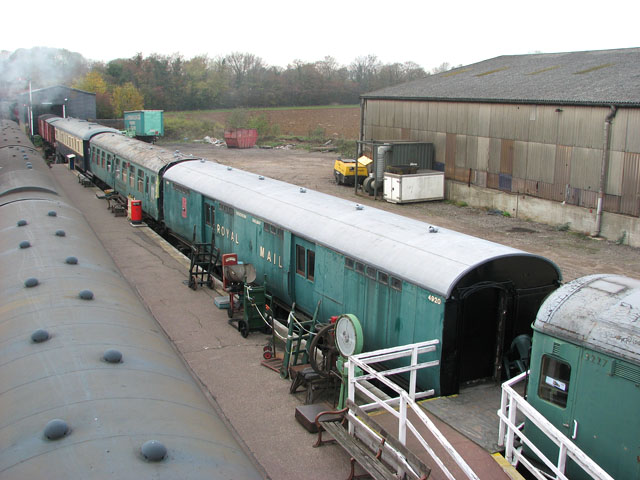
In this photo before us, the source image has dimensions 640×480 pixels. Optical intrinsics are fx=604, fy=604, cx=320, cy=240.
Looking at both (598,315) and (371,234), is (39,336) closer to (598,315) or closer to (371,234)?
(598,315)

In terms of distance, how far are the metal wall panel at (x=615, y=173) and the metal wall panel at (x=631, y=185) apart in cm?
17

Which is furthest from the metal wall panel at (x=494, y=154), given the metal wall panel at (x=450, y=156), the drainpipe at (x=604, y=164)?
the drainpipe at (x=604, y=164)

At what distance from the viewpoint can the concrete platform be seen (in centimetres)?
860

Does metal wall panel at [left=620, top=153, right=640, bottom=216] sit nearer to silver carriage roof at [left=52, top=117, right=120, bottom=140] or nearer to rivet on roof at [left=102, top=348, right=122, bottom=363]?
rivet on roof at [left=102, top=348, right=122, bottom=363]

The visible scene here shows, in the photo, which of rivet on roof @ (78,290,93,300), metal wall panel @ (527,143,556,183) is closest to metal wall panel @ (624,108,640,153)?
metal wall panel @ (527,143,556,183)

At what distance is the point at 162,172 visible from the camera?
21.2 m

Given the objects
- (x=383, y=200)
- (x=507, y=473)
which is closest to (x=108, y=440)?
(x=507, y=473)

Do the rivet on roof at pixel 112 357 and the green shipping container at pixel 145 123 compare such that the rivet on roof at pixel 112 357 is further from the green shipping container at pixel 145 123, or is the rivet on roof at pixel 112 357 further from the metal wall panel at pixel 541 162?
the green shipping container at pixel 145 123

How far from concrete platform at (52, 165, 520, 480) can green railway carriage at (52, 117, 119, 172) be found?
543 inches

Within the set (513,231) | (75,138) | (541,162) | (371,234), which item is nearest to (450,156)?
(541,162)

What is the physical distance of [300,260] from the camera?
501 inches

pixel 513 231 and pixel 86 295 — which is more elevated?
pixel 86 295

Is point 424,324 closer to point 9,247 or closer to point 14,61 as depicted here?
point 9,247

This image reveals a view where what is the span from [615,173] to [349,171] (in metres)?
16.4
